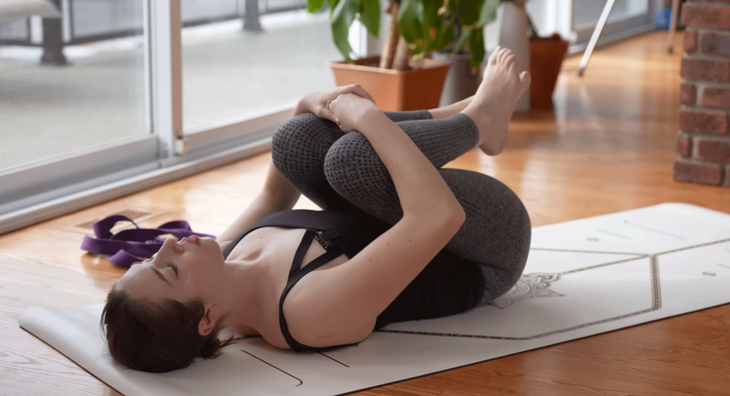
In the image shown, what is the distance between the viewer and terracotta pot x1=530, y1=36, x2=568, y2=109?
151 inches

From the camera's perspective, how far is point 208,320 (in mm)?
1326

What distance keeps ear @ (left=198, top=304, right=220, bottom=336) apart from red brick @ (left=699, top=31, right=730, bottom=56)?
1870 millimetres

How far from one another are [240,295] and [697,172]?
1.82 m

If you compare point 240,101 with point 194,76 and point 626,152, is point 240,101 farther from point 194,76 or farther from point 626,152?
point 626,152

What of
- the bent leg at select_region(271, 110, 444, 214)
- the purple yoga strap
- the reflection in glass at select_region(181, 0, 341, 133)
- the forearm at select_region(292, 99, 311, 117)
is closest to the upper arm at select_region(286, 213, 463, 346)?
the bent leg at select_region(271, 110, 444, 214)

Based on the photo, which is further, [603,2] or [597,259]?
[603,2]

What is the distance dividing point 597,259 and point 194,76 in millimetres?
1694

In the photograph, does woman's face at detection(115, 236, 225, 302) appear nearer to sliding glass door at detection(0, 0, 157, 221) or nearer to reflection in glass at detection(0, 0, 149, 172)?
sliding glass door at detection(0, 0, 157, 221)

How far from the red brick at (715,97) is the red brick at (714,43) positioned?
0.11 meters

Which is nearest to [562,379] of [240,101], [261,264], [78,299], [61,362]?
[261,264]

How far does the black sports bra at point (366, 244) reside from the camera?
4.70ft

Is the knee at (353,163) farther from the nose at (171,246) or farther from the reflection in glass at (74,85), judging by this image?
the reflection in glass at (74,85)

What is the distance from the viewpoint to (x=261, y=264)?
143 centimetres

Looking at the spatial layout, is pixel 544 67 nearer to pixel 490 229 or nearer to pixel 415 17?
pixel 415 17
